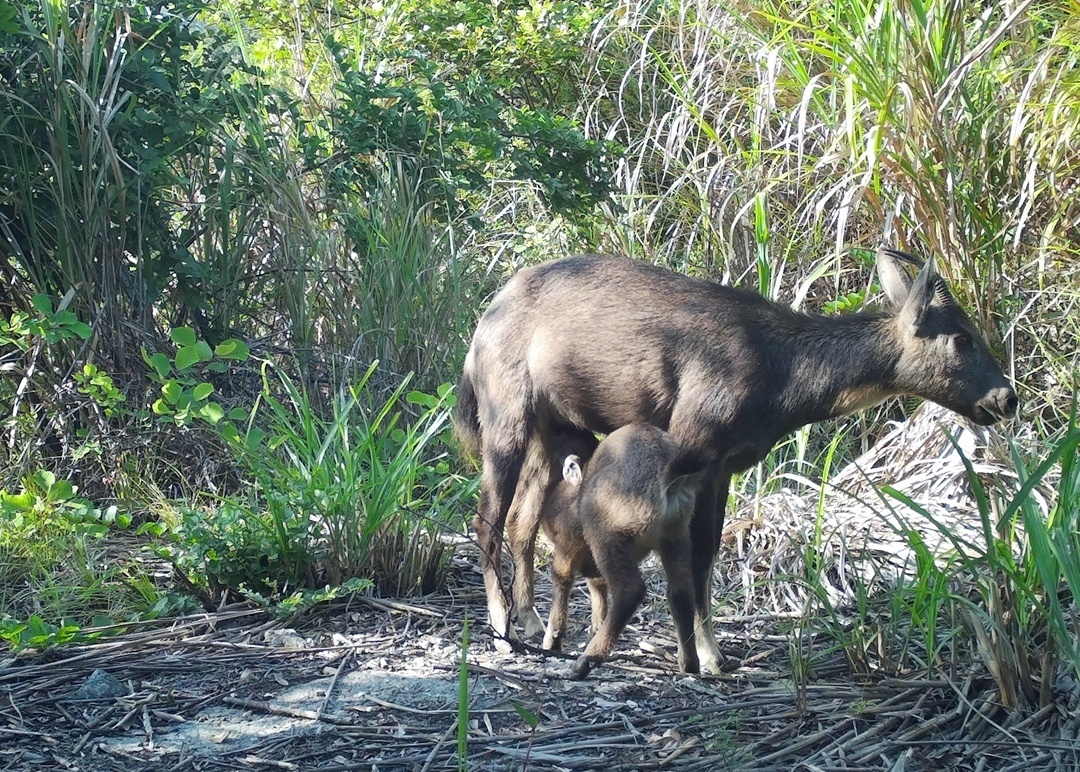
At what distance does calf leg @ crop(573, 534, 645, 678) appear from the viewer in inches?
179

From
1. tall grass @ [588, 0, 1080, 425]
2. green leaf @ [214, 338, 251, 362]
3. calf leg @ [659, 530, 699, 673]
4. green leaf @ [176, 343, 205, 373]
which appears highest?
tall grass @ [588, 0, 1080, 425]

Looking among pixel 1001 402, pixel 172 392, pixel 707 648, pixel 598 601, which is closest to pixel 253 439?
pixel 172 392

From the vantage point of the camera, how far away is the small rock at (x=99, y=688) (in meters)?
4.34

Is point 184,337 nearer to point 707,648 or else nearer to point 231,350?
point 231,350

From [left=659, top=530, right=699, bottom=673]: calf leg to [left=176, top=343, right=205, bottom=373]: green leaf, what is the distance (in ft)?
7.64

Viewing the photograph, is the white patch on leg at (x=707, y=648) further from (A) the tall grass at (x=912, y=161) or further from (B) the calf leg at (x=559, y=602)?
(A) the tall grass at (x=912, y=161)

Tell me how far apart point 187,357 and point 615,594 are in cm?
231

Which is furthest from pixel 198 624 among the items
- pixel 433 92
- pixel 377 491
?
pixel 433 92

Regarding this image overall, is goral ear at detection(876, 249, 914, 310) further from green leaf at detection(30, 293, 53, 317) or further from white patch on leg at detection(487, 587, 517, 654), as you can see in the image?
green leaf at detection(30, 293, 53, 317)

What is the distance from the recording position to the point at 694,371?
16.1 feet

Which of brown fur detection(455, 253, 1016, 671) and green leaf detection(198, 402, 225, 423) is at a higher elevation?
brown fur detection(455, 253, 1016, 671)

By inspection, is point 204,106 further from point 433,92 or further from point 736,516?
point 736,516

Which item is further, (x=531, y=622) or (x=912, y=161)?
(x=912, y=161)

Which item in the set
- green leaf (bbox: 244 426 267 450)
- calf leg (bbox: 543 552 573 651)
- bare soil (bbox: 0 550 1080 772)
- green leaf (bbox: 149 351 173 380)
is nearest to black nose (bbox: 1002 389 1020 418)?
bare soil (bbox: 0 550 1080 772)
